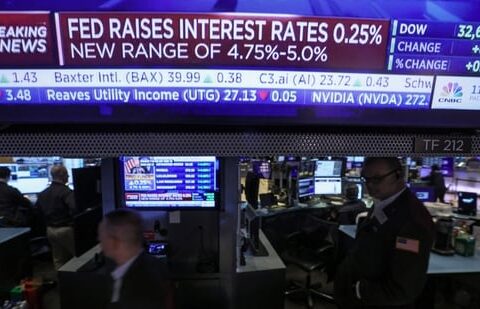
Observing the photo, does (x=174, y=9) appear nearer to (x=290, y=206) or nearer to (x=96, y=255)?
(x=96, y=255)

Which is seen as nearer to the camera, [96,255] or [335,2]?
[335,2]

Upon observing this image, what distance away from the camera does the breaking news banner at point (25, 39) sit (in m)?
0.80

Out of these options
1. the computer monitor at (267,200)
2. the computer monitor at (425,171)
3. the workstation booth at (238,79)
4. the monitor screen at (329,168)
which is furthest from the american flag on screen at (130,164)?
the computer monitor at (425,171)

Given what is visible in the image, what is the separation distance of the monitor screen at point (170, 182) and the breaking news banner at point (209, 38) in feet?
5.49

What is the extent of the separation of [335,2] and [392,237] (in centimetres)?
129

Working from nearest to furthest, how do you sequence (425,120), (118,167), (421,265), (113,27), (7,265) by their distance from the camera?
(113,27)
(425,120)
(421,265)
(118,167)
(7,265)

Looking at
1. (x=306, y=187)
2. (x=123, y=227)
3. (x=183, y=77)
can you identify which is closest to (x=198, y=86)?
(x=183, y=77)

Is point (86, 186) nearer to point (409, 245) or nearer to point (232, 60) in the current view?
point (232, 60)

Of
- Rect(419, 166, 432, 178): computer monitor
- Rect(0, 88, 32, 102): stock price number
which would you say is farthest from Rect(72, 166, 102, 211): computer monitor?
Rect(419, 166, 432, 178): computer monitor

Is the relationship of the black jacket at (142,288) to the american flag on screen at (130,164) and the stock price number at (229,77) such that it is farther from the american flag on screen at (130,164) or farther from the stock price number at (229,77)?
the stock price number at (229,77)

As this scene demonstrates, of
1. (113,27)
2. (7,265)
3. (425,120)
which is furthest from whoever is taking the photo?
(7,265)

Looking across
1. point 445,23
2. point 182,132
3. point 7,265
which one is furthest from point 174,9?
point 7,265

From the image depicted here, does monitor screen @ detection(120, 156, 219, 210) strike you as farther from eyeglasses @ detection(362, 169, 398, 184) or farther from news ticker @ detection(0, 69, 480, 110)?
news ticker @ detection(0, 69, 480, 110)

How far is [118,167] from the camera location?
2.61 metres
